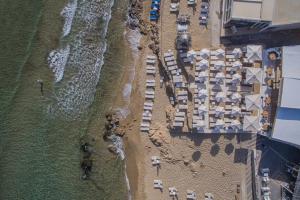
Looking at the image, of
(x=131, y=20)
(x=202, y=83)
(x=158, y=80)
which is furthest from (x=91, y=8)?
(x=202, y=83)

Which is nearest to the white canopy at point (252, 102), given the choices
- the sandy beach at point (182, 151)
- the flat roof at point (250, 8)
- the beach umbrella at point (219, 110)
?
the beach umbrella at point (219, 110)

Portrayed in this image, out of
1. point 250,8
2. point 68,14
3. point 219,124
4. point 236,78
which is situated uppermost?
point 250,8

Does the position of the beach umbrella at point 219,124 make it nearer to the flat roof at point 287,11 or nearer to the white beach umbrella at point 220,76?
the white beach umbrella at point 220,76

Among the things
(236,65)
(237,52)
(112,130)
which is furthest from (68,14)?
(236,65)

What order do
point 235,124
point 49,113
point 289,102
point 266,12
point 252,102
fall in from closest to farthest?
point 266,12
point 289,102
point 252,102
point 235,124
point 49,113

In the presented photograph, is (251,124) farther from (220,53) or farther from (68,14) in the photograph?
(68,14)

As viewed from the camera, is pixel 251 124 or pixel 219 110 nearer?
pixel 251 124
